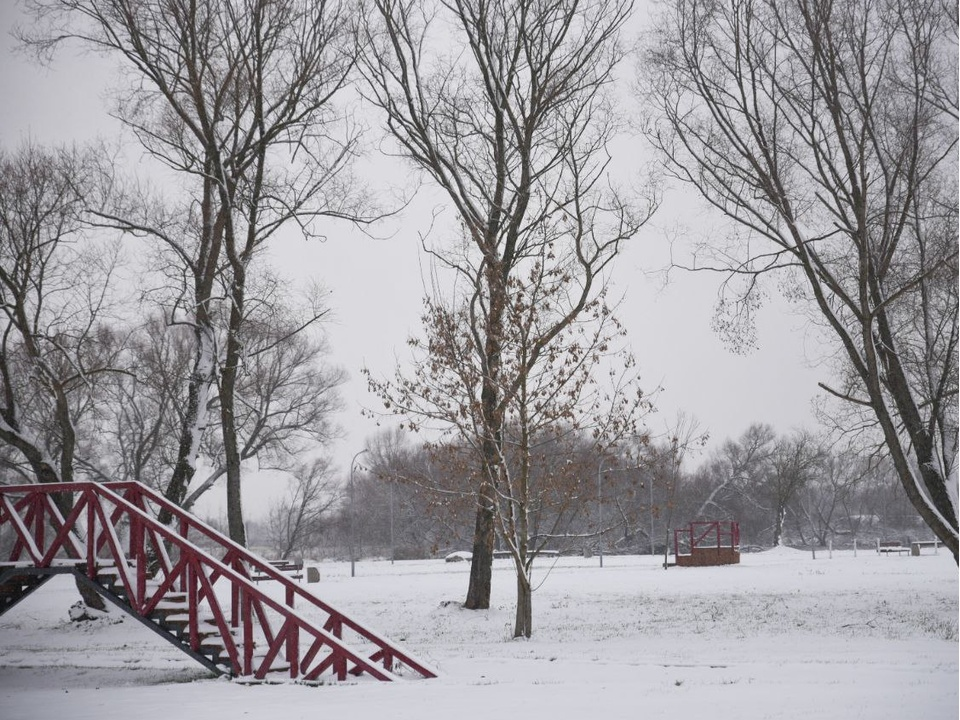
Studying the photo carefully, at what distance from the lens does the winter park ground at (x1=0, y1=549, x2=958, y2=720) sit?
26.9 feet

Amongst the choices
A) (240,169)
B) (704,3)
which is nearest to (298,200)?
(240,169)

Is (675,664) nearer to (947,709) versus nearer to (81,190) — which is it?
(947,709)

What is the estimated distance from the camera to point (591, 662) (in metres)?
11.4

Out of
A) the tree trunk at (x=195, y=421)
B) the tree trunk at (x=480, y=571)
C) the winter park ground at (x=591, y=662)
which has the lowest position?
the winter park ground at (x=591, y=662)

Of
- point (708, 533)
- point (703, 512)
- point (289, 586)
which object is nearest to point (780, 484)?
point (708, 533)

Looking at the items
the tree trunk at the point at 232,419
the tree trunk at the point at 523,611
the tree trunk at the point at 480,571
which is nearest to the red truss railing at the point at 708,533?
the tree trunk at the point at 480,571

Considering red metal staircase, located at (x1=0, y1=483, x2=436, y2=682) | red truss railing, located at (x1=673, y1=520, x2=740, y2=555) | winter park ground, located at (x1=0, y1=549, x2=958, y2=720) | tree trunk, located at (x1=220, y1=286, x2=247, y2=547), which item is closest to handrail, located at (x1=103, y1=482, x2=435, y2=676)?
red metal staircase, located at (x1=0, y1=483, x2=436, y2=682)

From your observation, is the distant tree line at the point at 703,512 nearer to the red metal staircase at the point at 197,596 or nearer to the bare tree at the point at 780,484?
the bare tree at the point at 780,484

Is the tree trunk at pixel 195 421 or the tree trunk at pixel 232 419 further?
Result: the tree trunk at pixel 232 419

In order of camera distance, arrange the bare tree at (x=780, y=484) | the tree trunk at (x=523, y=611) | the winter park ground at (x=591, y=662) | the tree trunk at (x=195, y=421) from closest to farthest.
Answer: the winter park ground at (x=591, y=662), the tree trunk at (x=523, y=611), the tree trunk at (x=195, y=421), the bare tree at (x=780, y=484)

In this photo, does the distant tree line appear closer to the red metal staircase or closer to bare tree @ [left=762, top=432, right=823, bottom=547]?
bare tree @ [left=762, top=432, right=823, bottom=547]

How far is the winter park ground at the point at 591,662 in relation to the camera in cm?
820

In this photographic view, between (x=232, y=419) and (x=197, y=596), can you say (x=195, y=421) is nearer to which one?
(x=232, y=419)

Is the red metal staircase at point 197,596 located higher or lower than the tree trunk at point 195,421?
lower
